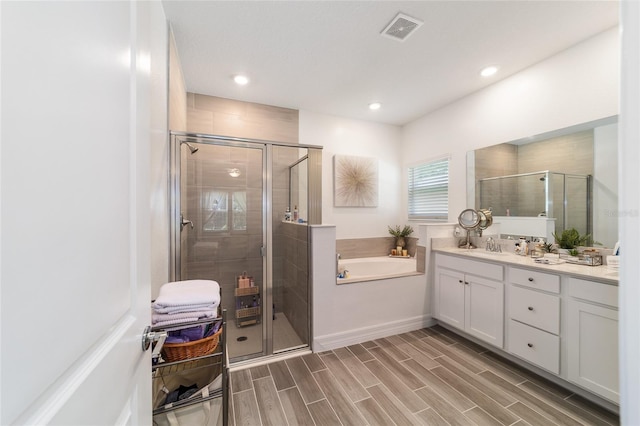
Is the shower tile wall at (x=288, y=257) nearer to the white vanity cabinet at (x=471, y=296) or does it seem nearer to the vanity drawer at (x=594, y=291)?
the white vanity cabinet at (x=471, y=296)

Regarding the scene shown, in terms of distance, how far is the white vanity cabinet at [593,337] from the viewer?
1.46 m

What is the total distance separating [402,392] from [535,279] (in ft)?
4.27

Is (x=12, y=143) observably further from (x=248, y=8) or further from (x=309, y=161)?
(x=309, y=161)

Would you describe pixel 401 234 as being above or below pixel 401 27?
below

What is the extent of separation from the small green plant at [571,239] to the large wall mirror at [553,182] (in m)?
0.04

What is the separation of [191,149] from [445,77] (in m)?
2.56

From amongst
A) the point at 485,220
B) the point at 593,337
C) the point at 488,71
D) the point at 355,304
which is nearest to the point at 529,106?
the point at 488,71

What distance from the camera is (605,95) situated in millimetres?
1821

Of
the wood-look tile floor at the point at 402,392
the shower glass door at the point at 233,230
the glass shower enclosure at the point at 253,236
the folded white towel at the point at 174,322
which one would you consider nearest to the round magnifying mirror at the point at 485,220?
the wood-look tile floor at the point at 402,392

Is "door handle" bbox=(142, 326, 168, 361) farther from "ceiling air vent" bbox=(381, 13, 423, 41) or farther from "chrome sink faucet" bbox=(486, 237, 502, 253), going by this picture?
"chrome sink faucet" bbox=(486, 237, 502, 253)

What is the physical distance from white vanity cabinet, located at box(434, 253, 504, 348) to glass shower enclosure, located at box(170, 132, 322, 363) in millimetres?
1461

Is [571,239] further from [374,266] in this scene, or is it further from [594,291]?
[374,266]

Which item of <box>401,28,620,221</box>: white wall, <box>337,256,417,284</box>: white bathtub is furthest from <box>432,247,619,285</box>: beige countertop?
<box>337,256,417,284</box>: white bathtub

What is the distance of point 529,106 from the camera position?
229 centimetres
